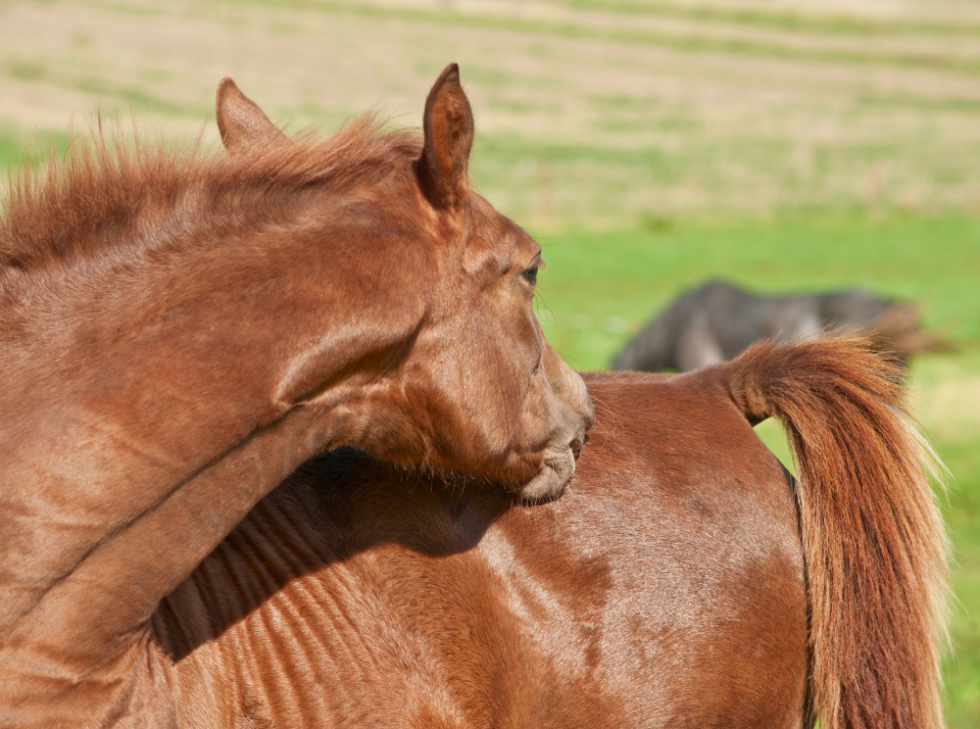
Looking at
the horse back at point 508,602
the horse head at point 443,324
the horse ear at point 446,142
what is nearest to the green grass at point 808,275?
the horse back at point 508,602

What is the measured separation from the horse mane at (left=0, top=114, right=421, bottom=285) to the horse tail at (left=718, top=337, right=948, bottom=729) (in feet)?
5.07

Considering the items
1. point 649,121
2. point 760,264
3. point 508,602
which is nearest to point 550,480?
point 508,602

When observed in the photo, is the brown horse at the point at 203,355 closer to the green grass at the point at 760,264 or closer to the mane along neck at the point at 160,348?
the mane along neck at the point at 160,348

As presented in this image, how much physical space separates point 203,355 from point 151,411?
6.0 inches

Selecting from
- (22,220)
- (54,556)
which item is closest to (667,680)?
(54,556)

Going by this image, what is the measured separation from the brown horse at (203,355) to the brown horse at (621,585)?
0.22m

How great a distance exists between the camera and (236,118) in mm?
2576

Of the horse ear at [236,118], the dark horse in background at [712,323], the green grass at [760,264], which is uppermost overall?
the horse ear at [236,118]

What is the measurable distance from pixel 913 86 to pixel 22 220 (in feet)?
195

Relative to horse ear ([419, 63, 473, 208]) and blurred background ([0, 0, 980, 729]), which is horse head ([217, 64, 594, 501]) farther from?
blurred background ([0, 0, 980, 729])

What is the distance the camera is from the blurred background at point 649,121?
13047mm

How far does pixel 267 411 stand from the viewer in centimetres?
196

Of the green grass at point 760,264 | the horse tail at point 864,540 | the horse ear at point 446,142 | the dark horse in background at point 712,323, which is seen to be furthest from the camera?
the green grass at point 760,264

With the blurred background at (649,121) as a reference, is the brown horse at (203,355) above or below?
above
